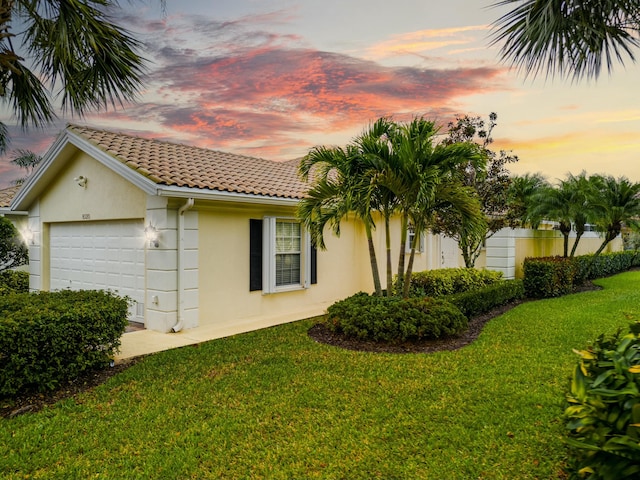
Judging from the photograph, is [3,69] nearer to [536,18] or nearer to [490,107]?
[536,18]

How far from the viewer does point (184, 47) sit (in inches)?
447

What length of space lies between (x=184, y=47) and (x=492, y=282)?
441 inches

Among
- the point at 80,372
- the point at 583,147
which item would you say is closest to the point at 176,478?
the point at 80,372

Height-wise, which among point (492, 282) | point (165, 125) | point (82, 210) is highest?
point (165, 125)

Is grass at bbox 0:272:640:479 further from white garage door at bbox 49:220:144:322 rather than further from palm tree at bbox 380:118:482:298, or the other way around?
white garage door at bbox 49:220:144:322

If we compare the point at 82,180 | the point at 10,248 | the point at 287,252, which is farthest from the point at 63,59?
the point at 10,248

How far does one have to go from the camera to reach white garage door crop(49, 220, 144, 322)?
920 centimetres

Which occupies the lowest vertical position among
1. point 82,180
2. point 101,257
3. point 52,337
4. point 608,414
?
point 52,337

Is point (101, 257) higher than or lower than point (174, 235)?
lower

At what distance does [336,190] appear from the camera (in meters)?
8.39

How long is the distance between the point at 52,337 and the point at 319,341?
167 inches

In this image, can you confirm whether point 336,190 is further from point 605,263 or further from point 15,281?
point 605,263

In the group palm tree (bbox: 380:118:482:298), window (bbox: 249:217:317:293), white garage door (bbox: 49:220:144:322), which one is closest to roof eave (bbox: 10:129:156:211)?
white garage door (bbox: 49:220:144:322)

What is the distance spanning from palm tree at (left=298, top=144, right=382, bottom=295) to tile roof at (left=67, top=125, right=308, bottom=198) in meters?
1.39
